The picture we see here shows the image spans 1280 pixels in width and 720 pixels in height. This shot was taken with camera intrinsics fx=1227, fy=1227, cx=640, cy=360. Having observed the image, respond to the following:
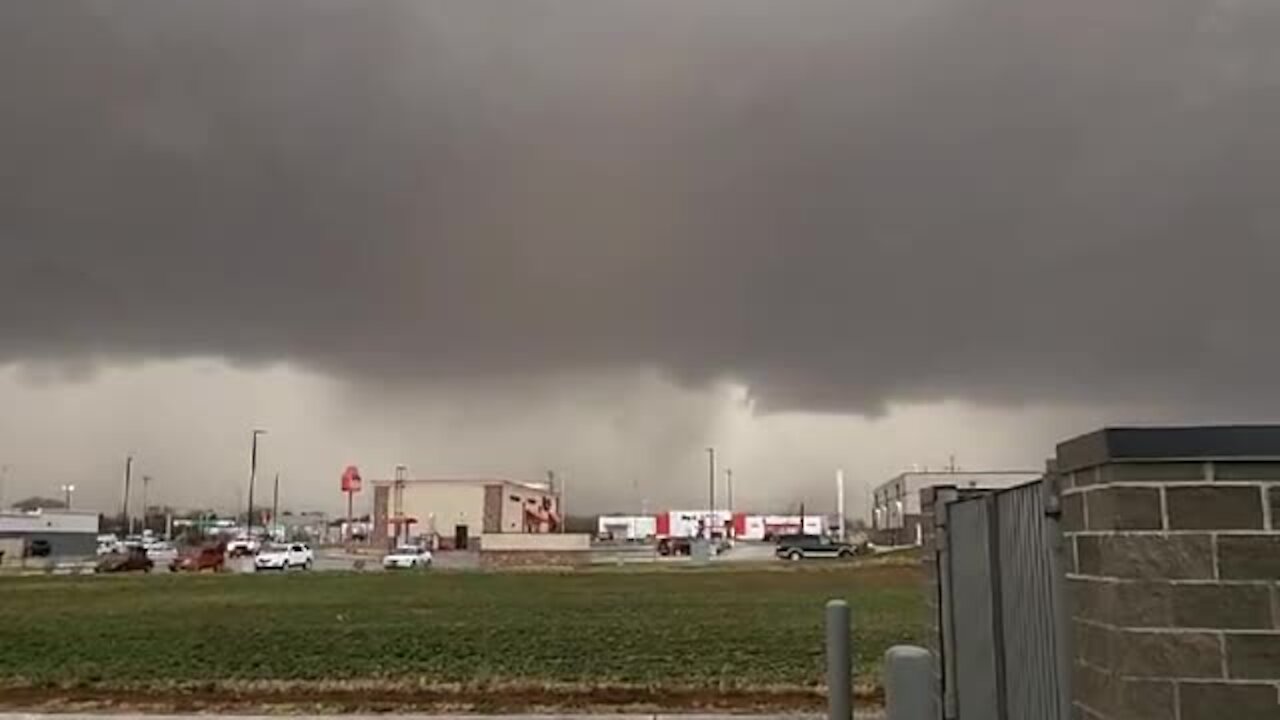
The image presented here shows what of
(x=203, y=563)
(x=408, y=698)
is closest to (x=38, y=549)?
(x=203, y=563)

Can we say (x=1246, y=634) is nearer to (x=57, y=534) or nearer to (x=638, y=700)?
(x=638, y=700)

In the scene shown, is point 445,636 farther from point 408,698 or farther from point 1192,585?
point 1192,585

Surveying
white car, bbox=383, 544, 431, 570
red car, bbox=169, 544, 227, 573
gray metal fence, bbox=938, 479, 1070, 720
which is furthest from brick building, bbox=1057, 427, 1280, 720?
white car, bbox=383, 544, 431, 570

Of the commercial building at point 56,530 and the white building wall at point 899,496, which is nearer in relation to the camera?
the white building wall at point 899,496

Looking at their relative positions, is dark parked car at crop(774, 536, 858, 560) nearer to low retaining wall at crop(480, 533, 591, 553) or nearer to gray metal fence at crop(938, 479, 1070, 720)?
low retaining wall at crop(480, 533, 591, 553)

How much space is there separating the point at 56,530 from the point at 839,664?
156 meters

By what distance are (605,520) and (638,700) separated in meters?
184

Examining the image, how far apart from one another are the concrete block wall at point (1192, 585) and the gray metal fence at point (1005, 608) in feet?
2.13

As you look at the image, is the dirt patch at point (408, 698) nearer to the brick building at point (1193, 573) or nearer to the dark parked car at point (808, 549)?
the brick building at point (1193, 573)

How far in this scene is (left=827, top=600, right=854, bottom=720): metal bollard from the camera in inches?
178

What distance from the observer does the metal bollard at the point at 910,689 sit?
12.2 ft

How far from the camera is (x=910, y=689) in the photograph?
3.72 meters

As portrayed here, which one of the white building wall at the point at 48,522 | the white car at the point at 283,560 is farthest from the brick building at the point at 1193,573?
the white building wall at the point at 48,522

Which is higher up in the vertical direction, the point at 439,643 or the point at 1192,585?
the point at 1192,585
